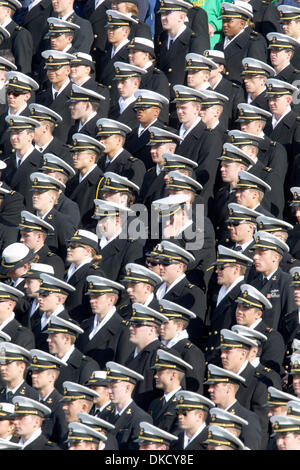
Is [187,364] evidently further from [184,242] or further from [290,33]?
[290,33]

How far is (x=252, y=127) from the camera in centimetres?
2117

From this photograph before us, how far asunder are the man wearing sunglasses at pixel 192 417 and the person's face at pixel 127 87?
592 centimetres

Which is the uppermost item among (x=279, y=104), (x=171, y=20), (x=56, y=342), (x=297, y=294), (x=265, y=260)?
(x=171, y=20)

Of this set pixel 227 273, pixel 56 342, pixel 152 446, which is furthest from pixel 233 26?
pixel 152 446

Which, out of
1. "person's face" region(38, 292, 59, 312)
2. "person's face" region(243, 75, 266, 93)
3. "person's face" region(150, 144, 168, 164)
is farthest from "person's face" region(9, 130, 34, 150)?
"person's face" region(38, 292, 59, 312)

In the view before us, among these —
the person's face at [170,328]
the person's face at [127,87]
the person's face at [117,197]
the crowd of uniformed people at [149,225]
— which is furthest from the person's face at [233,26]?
the person's face at [170,328]

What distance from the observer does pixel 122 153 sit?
21.4 meters

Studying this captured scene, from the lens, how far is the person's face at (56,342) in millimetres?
18781

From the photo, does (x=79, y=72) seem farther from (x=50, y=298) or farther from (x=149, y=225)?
(x=50, y=298)

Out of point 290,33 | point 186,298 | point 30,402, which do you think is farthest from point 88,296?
point 290,33

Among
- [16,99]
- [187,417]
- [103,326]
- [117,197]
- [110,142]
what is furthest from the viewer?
[16,99]

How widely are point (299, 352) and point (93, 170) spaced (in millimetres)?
4525

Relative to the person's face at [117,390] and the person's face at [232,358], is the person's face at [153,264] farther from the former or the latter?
the person's face at [117,390]

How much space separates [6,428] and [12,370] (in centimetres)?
106
